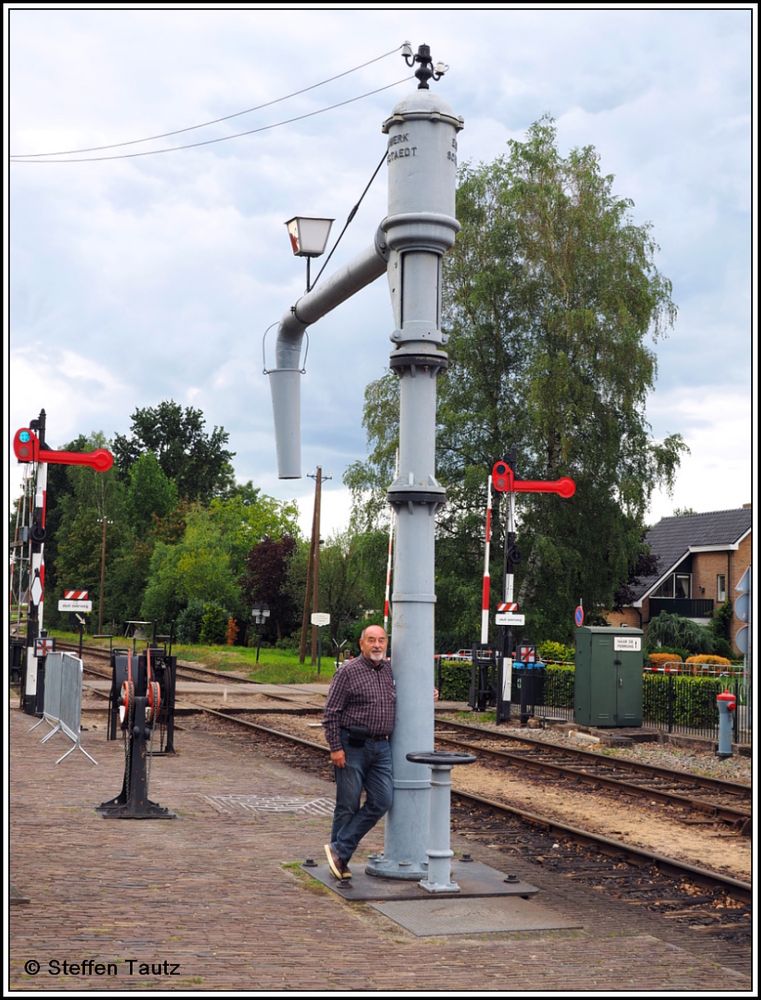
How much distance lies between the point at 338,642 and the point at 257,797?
4435 centimetres

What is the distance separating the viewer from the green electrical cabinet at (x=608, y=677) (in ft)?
67.3

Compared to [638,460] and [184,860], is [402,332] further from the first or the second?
[638,460]

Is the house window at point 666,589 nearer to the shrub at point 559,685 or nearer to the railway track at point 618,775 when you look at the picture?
the shrub at point 559,685

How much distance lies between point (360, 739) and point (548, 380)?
27.8 metres

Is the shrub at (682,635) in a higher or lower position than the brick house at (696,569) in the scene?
lower

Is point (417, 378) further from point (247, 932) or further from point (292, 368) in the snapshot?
point (247, 932)

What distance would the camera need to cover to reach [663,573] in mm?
54125

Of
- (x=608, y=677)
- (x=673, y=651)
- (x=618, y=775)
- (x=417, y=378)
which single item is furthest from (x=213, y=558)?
(x=417, y=378)

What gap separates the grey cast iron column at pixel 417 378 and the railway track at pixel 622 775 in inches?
196

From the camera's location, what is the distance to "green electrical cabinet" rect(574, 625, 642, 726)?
20.5m

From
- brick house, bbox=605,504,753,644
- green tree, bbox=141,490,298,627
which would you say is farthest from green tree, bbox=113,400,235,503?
brick house, bbox=605,504,753,644

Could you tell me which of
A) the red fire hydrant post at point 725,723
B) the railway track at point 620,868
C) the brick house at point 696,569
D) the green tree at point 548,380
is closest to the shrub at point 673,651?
the green tree at point 548,380

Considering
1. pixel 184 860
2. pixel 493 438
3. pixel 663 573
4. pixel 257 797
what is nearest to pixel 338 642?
pixel 663 573

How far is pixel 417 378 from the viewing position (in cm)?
826
